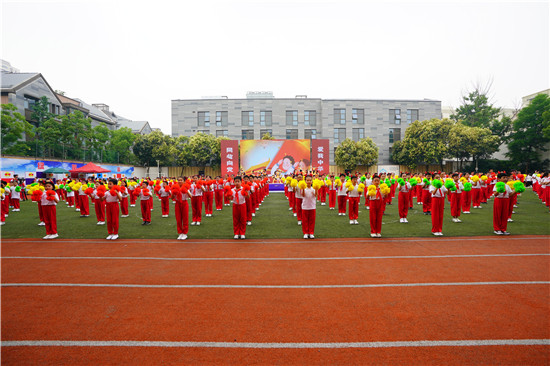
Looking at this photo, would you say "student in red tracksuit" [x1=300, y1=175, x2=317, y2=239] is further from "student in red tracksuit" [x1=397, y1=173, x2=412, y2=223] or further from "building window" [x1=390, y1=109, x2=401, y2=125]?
"building window" [x1=390, y1=109, x2=401, y2=125]

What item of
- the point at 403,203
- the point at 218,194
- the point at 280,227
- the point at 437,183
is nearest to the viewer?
the point at 437,183

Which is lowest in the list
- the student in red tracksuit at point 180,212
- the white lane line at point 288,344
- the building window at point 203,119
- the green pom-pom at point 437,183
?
the white lane line at point 288,344

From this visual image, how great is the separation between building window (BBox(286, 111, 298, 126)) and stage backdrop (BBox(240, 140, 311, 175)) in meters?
13.2

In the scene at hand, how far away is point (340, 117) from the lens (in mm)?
43250

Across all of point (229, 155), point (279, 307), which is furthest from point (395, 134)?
point (279, 307)

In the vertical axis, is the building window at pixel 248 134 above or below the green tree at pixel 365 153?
above

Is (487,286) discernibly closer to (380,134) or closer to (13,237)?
(13,237)

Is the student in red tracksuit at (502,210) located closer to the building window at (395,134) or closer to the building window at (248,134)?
the building window at (395,134)

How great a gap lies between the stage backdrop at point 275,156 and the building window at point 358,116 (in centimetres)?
1487

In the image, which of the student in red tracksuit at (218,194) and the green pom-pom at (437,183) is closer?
the green pom-pom at (437,183)

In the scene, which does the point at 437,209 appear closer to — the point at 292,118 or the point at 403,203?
the point at 403,203

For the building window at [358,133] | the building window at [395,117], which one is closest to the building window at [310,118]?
the building window at [358,133]

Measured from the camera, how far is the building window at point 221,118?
1726 inches

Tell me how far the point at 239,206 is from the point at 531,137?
39335mm
